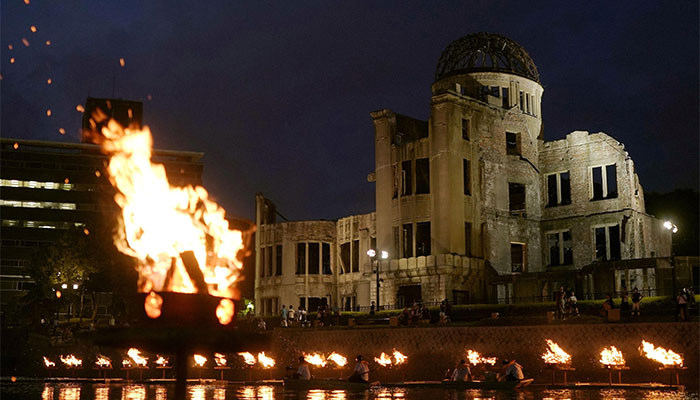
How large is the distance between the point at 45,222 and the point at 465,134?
62.9 metres

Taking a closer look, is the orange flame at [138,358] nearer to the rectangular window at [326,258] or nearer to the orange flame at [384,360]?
the orange flame at [384,360]

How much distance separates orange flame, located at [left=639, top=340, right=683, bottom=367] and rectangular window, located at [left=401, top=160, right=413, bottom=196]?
24860mm

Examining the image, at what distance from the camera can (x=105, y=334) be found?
10664 mm

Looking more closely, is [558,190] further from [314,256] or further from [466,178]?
[314,256]

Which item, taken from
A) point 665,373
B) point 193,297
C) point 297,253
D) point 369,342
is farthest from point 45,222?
point 193,297

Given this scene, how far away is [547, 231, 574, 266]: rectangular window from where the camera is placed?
53781mm

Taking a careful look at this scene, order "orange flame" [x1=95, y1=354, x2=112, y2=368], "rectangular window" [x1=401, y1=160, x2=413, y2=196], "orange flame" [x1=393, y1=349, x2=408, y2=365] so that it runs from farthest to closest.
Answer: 1. "rectangular window" [x1=401, y1=160, x2=413, y2=196]
2. "orange flame" [x1=95, y1=354, x2=112, y2=368]
3. "orange flame" [x1=393, y1=349, x2=408, y2=365]

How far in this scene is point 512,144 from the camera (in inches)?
2190

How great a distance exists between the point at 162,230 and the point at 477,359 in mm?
22350

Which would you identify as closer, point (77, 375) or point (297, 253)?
point (77, 375)

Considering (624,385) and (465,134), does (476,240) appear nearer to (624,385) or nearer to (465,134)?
(465,134)

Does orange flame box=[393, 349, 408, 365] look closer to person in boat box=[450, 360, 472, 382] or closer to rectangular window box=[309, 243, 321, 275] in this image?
person in boat box=[450, 360, 472, 382]

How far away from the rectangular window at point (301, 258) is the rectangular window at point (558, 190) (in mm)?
18392

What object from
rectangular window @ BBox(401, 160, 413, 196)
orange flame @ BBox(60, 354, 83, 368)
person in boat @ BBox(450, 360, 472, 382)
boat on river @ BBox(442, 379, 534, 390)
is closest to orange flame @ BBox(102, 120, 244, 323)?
boat on river @ BBox(442, 379, 534, 390)
